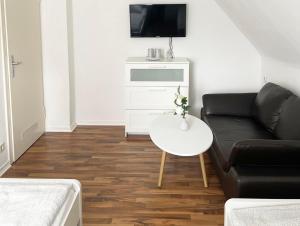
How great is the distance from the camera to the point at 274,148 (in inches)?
110

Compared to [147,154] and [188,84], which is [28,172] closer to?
[147,154]

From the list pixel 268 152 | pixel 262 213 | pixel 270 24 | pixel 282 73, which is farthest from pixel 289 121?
pixel 262 213

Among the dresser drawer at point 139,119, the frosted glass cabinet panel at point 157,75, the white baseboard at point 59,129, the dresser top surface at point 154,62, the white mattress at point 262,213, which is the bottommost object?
the white baseboard at point 59,129

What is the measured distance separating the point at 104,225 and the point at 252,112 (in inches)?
98.0

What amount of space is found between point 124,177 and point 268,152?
5.31 feet

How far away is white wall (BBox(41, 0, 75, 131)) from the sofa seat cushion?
6.80 feet

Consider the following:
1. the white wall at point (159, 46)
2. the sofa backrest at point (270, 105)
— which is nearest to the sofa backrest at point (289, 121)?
the sofa backrest at point (270, 105)

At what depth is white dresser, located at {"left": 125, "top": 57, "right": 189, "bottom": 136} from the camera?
5.12 m

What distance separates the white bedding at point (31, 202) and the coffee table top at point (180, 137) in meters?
1.28

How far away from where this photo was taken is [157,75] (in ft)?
17.0

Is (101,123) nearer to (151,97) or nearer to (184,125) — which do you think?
(151,97)

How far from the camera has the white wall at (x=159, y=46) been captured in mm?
5426

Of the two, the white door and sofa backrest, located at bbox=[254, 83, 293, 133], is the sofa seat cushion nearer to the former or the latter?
sofa backrest, located at bbox=[254, 83, 293, 133]

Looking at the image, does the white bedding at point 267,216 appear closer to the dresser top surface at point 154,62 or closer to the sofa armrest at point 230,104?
the sofa armrest at point 230,104
